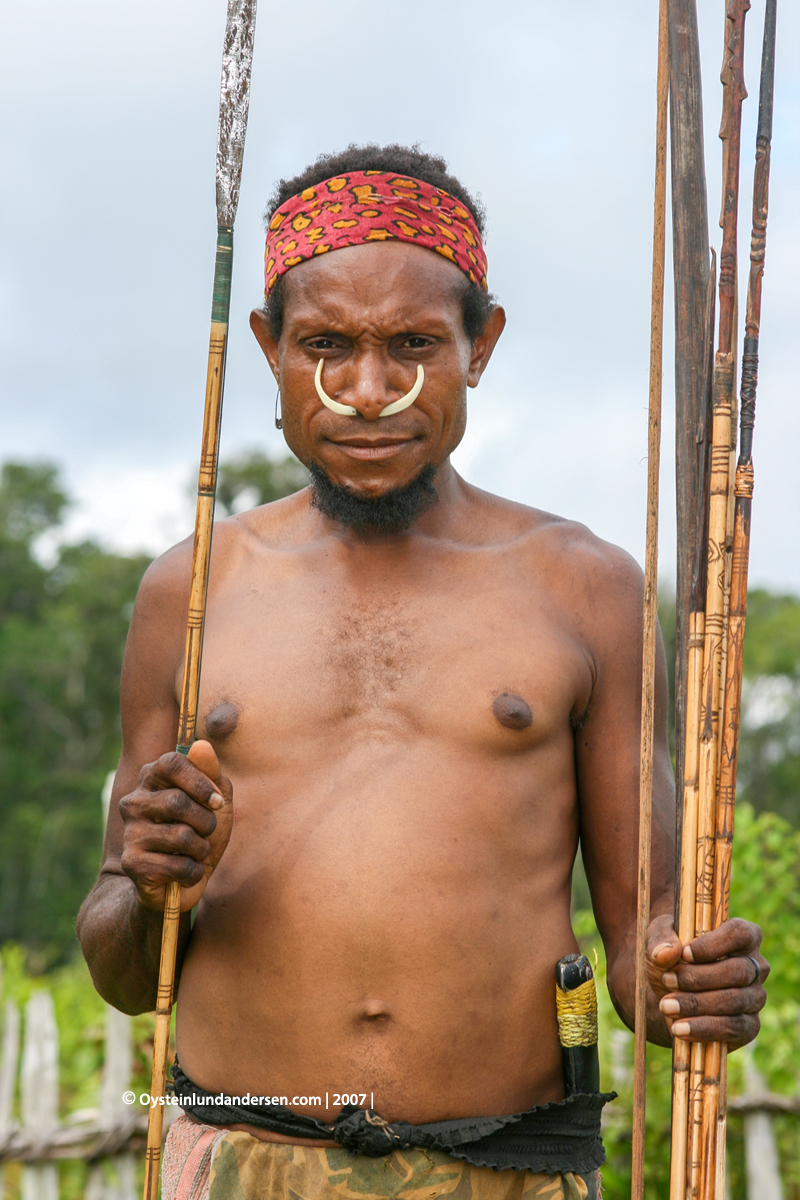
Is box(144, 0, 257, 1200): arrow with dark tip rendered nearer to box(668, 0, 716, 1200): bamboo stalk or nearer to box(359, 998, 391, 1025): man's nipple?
box(359, 998, 391, 1025): man's nipple

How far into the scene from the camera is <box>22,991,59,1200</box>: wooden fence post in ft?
15.7

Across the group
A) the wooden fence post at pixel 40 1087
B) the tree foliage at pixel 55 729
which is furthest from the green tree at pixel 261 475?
the wooden fence post at pixel 40 1087

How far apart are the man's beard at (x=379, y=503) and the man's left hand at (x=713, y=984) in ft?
3.30

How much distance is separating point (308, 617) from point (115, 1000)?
0.85 m

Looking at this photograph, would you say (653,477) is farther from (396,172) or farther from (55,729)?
(55,729)

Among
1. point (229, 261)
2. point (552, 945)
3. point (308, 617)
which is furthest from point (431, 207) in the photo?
point (552, 945)

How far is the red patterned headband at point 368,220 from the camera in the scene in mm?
2609

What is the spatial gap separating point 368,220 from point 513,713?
1.01 meters

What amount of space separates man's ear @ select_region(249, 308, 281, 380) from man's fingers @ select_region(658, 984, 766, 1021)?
150 centimetres

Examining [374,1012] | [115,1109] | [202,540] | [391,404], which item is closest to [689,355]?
[391,404]

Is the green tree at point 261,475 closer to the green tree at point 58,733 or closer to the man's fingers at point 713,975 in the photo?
the green tree at point 58,733

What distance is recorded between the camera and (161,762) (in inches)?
85.7

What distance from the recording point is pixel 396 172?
274cm

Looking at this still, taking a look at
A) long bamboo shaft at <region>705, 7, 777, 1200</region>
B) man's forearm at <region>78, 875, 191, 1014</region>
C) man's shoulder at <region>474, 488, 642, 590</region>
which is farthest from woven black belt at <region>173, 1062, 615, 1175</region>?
man's shoulder at <region>474, 488, 642, 590</region>
